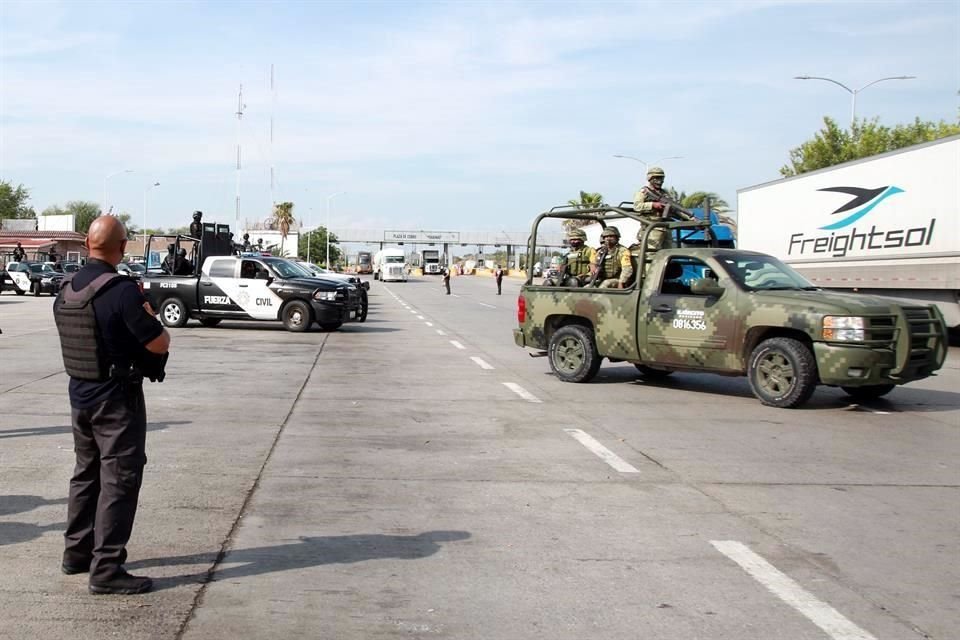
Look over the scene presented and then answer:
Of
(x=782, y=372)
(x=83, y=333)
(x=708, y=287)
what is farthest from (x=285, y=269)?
(x=83, y=333)

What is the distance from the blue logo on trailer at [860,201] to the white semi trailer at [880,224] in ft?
0.07

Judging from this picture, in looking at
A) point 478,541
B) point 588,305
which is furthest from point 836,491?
point 588,305

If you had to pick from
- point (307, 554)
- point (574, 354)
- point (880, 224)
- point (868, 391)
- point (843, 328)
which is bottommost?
point (307, 554)

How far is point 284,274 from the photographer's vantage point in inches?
886

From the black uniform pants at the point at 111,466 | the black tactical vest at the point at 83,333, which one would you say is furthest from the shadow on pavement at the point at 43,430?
the black tactical vest at the point at 83,333

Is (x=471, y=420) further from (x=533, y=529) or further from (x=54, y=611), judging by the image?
(x=54, y=611)

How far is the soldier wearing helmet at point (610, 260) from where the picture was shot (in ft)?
41.5

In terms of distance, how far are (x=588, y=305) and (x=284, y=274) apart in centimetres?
1166

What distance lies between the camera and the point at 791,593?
464cm

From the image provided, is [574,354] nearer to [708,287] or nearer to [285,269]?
[708,287]

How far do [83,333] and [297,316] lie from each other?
698 inches

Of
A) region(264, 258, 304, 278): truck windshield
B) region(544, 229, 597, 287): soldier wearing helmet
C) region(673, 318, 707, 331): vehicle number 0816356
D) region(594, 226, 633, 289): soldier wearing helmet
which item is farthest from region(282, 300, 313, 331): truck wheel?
region(673, 318, 707, 331): vehicle number 0816356

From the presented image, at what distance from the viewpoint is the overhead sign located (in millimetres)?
Answer: 137125

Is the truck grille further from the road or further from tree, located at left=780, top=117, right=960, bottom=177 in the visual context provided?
tree, located at left=780, top=117, right=960, bottom=177
